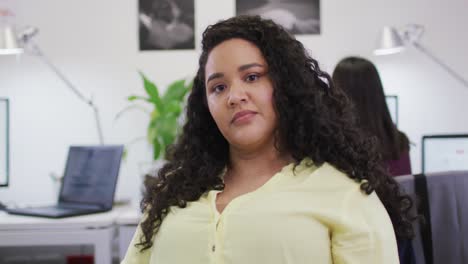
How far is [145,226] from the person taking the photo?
1.10 meters

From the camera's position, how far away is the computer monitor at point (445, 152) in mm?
2449

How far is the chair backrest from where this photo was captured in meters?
1.11

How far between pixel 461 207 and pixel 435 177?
9cm

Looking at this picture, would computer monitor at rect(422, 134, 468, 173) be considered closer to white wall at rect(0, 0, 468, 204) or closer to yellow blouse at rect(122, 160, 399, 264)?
white wall at rect(0, 0, 468, 204)

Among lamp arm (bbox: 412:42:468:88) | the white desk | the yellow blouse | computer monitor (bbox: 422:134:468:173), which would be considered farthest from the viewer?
lamp arm (bbox: 412:42:468:88)

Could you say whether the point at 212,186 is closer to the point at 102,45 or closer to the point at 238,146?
the point at 238,146

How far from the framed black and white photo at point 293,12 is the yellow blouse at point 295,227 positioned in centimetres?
205

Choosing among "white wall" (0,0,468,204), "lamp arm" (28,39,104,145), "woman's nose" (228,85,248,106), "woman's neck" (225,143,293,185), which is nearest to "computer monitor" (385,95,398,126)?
"white wall" (0,0,468,204)

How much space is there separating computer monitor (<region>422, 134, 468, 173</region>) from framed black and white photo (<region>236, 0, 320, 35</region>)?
917mm

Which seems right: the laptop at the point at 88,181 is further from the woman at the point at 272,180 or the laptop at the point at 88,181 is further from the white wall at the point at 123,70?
the woman at the point at 272,180

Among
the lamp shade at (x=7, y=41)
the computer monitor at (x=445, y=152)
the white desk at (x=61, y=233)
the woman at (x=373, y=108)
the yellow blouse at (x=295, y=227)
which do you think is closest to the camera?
the yellow blouse at (x=295, y=227)

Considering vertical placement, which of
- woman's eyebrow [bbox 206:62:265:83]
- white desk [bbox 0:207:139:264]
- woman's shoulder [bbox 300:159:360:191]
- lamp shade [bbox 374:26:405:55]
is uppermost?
lamp shade [bbox 374:26:405:55]

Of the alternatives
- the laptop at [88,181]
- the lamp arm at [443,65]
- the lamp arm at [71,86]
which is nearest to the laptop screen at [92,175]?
the laptop at [88,181]

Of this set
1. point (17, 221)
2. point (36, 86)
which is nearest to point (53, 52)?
point (36, 86)
